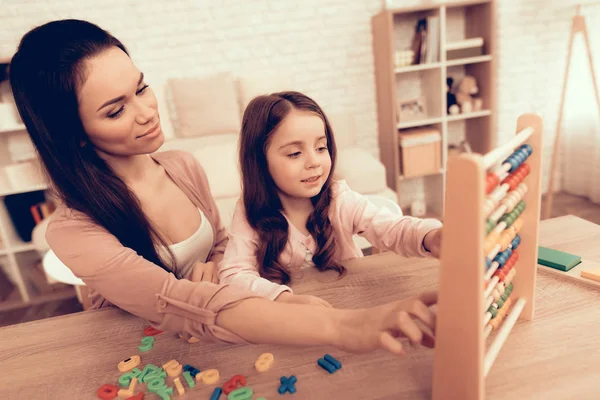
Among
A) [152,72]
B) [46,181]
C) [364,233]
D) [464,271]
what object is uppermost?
[152,72]

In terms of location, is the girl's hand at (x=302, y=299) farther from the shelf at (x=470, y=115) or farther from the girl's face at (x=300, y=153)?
the shelf at (x=470, y=115)

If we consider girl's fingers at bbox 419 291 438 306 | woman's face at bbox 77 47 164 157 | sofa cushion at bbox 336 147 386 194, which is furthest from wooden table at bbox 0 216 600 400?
sofa cushion at bbox 336 147 386 194

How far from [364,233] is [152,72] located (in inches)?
108

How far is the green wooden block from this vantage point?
1.00m

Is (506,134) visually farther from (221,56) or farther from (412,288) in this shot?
(412,288)

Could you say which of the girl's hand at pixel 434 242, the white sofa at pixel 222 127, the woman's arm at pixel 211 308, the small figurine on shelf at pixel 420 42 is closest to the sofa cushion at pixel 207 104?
the white sofa at pixel 222 127

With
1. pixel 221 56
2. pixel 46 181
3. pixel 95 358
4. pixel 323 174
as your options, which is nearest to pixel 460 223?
pixel 323 174

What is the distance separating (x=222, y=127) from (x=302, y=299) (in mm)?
2628

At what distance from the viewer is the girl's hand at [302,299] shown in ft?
2.72

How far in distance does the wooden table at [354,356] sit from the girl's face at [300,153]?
239 mm

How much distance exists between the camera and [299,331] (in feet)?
2.44

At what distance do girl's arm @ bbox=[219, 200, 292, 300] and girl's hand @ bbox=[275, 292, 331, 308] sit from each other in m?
0.02

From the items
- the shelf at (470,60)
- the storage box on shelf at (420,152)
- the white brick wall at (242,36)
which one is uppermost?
the white brick wall at (242,36)

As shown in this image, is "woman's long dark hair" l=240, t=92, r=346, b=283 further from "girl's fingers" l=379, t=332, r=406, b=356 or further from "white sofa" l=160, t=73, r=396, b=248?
"white sofa" l=160, t=73, r=396, b=248
